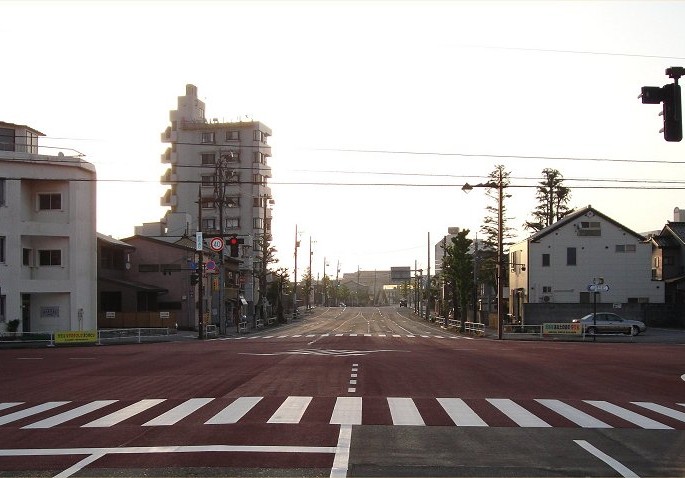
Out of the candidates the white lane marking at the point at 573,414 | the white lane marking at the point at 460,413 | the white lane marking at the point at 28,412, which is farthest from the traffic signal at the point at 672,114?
the white lane marking at the point at 28,412

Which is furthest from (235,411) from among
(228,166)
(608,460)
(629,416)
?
(228,166)

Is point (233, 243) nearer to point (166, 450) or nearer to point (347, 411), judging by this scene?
point (347, 411)

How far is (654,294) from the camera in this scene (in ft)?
207

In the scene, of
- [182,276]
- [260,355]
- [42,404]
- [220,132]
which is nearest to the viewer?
[42,404]

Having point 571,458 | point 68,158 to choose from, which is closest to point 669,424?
point 571,458

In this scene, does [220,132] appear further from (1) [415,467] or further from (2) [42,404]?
(1) [415,467]

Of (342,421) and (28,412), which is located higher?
(342,421)

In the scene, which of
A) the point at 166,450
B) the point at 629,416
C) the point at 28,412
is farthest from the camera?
the point at 28,412

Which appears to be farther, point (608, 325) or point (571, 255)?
point (571, 255)

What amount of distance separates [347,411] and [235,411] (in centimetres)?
198

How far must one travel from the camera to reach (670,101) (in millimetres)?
14891

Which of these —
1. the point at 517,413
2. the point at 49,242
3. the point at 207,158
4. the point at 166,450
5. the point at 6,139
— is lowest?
the point at 517,413

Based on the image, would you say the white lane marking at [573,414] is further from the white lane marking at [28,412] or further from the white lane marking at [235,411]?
the white lane marking at [28,412]

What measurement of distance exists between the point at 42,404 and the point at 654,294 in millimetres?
58338
